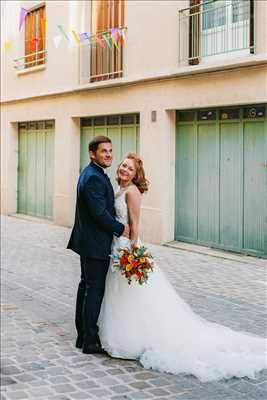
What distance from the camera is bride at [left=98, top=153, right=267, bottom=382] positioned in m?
5.48

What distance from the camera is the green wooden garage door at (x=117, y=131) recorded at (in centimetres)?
1464

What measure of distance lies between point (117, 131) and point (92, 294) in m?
9.76

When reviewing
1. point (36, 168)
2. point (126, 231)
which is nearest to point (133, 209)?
point (126, 231)

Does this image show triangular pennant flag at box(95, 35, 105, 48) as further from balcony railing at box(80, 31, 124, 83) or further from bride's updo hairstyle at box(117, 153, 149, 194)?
bride's updo hairstyle at box(117, 153, 149, 194)

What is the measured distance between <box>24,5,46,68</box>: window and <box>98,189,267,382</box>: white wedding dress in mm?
13355

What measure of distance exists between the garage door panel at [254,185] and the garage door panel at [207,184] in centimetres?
85

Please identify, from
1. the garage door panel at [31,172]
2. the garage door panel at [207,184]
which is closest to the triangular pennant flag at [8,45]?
the garage door panel at [31,172]

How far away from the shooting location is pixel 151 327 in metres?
5.69

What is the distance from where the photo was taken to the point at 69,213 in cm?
1672

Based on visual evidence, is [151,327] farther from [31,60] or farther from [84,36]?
[31,60]

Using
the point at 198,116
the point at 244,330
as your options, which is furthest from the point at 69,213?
the point at 244,330

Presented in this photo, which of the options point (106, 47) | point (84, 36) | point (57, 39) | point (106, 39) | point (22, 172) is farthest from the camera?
point (22, 172)

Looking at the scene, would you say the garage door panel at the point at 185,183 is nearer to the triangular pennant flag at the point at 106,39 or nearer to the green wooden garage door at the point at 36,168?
the triangular pennant flag at the point at 106,39

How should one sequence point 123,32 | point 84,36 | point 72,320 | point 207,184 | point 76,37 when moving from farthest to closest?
point 76,37 → point 84,36 → point 123,32 → point 207,184 → point 72,320
